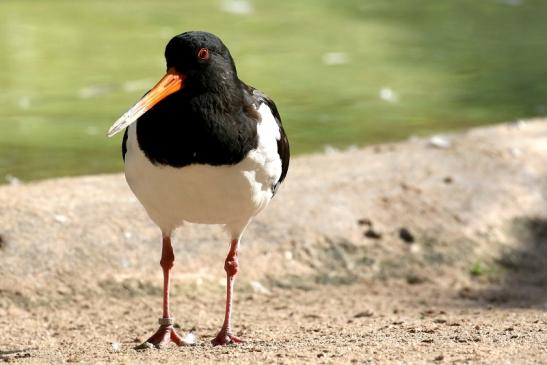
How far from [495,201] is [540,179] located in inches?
18.2

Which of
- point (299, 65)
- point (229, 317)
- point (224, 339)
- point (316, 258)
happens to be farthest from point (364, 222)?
point (299, 65)

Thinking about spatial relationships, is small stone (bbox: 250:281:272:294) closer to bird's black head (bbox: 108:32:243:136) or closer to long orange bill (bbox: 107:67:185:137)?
bird's black head (bbox: 108:32:243:136)

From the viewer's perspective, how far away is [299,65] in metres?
13.9

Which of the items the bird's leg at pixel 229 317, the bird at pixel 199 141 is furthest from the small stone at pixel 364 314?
the bird at pixel 199 141

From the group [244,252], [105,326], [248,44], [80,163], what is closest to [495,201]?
[244,252]

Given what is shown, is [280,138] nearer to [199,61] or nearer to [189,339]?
[199,61]

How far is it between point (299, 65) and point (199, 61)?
824 cm

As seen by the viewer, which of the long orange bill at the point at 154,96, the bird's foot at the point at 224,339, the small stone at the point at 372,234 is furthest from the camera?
the small stone at the point at 372,234

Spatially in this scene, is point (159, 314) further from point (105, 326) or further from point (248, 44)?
point (248, 44)

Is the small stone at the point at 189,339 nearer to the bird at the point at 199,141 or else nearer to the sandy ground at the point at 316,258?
the sandy ground at the point at 316,258

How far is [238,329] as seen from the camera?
6.71 metres

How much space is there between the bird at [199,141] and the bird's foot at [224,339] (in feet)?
1.96

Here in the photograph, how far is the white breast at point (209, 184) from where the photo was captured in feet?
18.7

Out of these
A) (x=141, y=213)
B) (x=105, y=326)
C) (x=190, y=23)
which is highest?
(x=190, y=23)
